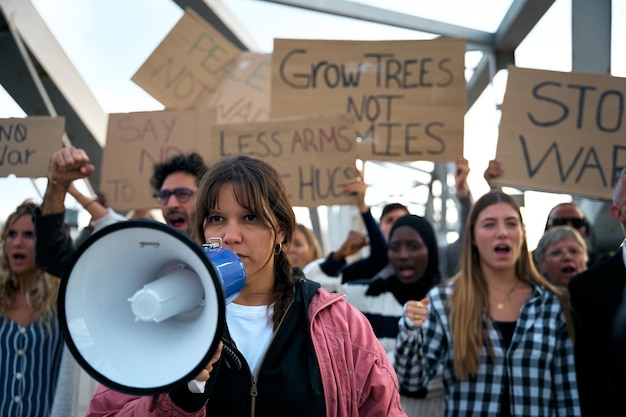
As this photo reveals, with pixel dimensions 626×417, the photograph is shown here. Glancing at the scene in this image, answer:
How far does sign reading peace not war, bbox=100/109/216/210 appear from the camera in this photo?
4.11 meters

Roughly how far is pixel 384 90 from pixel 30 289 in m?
2.15

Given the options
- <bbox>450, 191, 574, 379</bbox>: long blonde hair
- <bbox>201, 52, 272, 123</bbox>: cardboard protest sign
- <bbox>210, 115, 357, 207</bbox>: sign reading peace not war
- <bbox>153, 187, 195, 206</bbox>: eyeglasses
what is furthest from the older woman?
<bbox>201, 52, 272, 123</bbox>: cardboard protest sign

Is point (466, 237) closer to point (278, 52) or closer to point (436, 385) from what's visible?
point (436, 385)

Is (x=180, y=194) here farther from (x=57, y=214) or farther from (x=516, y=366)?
(x=516, y=366)

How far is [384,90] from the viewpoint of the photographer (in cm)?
404

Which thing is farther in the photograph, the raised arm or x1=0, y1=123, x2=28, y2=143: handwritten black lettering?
x1=0, y1=123, x2=28, y2=143: handwritten black lettering

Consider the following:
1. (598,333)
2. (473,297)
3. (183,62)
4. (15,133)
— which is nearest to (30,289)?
(15,133)

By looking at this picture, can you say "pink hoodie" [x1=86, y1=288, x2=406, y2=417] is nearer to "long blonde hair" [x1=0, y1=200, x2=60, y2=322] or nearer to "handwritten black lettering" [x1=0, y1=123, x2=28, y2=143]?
"long blonde hair" [x1=0, y1=200, x2=60, y2=322]

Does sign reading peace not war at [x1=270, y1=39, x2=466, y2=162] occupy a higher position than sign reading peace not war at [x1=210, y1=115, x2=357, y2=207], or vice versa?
sign reading peace not war at [x1=270, y1=39, x2=466, y2=162]

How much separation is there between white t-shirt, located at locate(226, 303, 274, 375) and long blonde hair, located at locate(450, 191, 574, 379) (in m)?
1.19

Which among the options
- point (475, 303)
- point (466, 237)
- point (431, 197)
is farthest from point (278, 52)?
point (431, 197)

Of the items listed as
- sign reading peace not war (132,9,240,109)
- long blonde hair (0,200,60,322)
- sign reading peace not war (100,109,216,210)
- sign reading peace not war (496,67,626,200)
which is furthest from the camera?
sign reading peace not war (132,9,240,109)

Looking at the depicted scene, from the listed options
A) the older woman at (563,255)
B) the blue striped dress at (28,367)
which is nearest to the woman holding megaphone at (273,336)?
the blue striped dress at (28,367)

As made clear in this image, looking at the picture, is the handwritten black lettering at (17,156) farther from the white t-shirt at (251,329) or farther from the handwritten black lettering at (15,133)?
the white t-shirt at (251,329)
